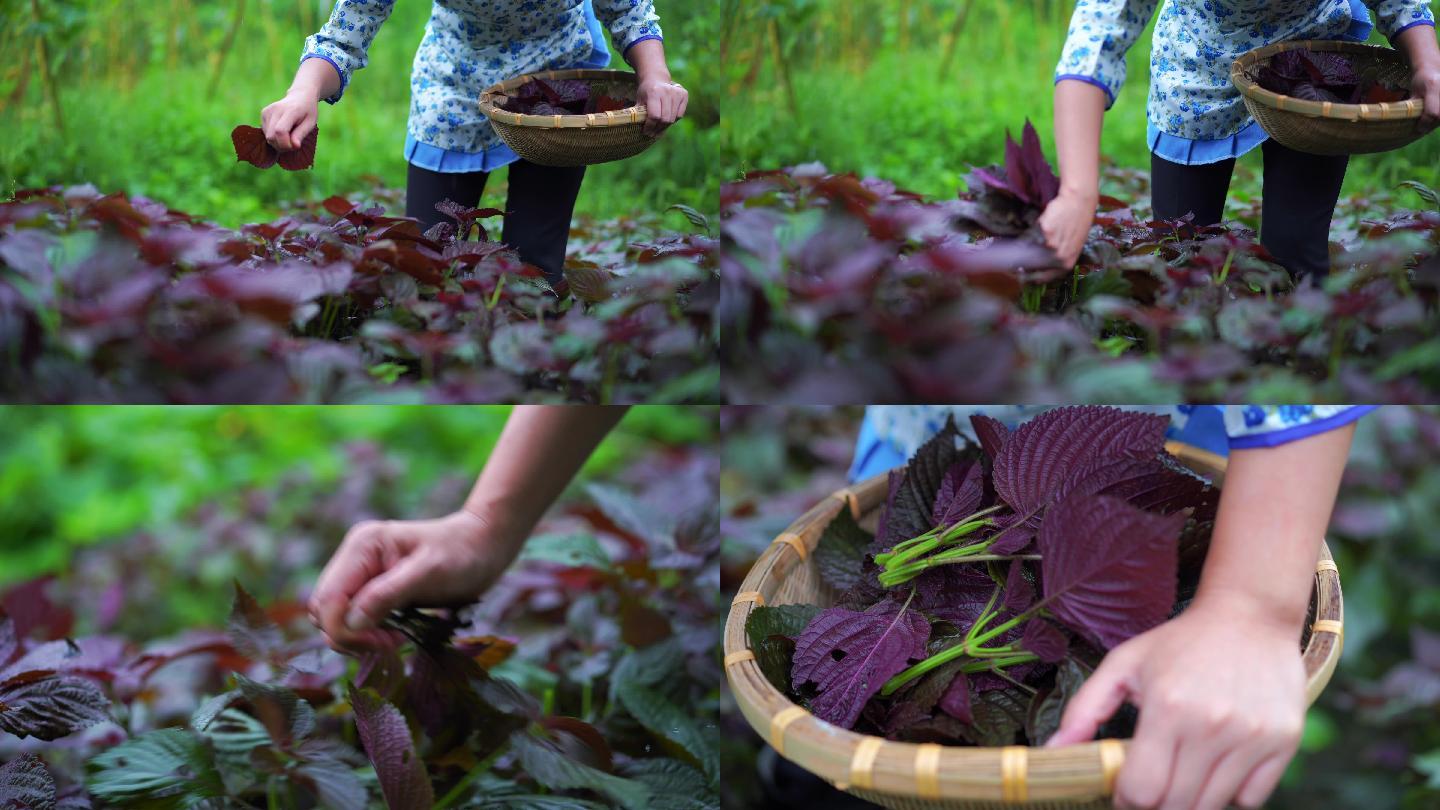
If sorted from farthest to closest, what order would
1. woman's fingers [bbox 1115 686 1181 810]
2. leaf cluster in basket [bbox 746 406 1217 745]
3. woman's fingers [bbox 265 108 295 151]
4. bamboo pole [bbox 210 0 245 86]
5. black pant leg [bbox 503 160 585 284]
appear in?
bamboo pole [bbox 210 0 245 86] → black pant leg [bbox 503 160 585 284] → woman's fingers [bbox 265 108 295 151] → leaf cluster in basket [bbox 746 406 1217 745] → woman's fingers [bbox 1115 686 1181 810]

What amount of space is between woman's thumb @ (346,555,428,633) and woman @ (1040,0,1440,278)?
0.70 metres

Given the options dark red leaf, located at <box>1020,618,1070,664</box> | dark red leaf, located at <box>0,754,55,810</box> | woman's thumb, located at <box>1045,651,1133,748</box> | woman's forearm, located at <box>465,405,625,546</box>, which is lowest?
dark red leaf, located at <box>0,754,55,810</box>

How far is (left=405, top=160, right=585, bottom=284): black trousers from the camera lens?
1392 mm

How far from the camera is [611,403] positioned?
1.00m

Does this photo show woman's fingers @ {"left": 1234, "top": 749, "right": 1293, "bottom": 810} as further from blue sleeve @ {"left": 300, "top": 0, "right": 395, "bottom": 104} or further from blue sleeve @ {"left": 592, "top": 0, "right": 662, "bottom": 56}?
blue sleeve @ {"left": 300, "top": 0, "right": 395, "bottom": 104}

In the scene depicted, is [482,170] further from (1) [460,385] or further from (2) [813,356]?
(2) [813,356]

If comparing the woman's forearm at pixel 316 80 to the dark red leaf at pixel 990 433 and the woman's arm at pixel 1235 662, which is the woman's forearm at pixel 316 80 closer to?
the dark red leaf at pixel 990 433

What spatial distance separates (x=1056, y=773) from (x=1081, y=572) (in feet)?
0.55

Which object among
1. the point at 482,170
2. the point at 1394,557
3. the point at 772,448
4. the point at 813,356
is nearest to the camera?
the point at 813,356

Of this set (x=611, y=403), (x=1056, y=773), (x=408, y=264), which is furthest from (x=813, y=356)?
(x=408, y=264)

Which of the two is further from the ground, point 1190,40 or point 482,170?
point 1190,40

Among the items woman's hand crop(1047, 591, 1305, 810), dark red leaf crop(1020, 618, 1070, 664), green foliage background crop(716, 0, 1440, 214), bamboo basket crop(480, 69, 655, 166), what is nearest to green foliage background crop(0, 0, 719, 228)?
green foliage background crop(716, 0, 1440, 214)

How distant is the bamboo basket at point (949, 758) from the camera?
0.60 metres

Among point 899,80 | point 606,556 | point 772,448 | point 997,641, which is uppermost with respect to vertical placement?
point 899,80
